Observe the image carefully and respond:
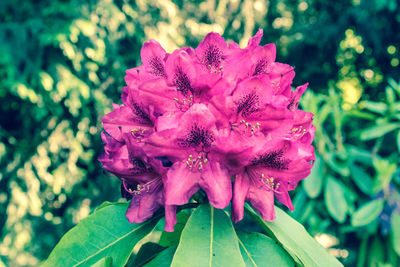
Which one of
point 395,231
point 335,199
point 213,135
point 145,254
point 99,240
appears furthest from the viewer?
point 335,199

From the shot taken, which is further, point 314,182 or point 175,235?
point 314,182

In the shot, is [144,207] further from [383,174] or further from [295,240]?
[383,174]

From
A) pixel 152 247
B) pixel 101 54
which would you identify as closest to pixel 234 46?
pixel 152 247

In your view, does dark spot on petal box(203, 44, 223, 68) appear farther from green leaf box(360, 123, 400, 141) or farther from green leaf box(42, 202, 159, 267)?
green leaf box(360, 123, 400, 141)

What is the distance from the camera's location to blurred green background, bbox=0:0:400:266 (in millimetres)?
2080

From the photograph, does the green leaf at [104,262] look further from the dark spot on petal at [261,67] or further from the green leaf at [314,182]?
the green leaf at [314,182]

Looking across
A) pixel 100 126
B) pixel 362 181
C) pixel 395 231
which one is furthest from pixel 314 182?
pixel 100 126

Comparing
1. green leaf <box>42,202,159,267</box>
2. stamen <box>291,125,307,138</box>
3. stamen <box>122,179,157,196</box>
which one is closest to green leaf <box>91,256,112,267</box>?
green leaf <box>42,202,159,267</box>

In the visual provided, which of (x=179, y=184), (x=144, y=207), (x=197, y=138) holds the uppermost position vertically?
(x=197, y=138)

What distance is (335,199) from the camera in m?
1.98

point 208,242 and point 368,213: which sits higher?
point 208,242

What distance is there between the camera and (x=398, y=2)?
3.13 m

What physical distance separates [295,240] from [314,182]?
1320mm

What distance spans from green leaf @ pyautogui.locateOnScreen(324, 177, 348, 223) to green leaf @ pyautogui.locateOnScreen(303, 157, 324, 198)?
6 centimetres
